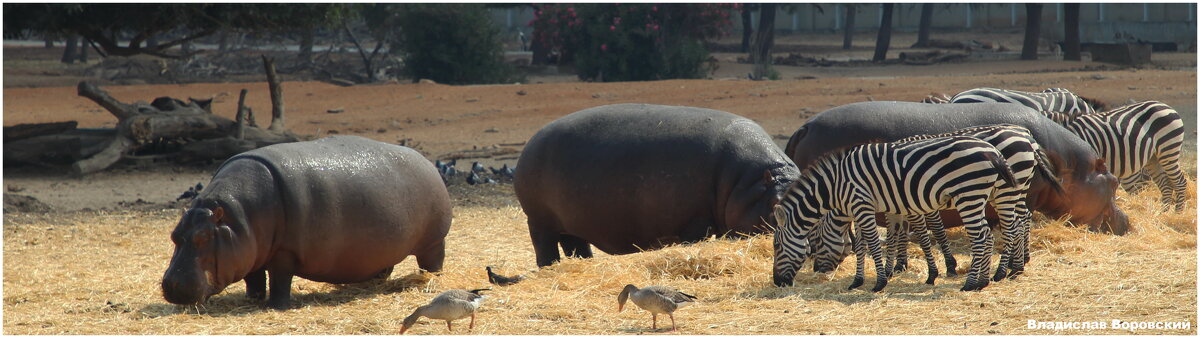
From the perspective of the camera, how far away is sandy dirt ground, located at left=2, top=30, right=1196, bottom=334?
5.60 m

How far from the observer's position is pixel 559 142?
7016 millimetres

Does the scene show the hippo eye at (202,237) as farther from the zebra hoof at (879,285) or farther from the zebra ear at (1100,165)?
the zebra ear at (1100,165)

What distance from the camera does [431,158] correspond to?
15.0 m

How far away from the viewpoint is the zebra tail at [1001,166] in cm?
567

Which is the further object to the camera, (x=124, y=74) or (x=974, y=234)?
(x=124, y=74)

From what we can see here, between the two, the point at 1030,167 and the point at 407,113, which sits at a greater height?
the point at 1030,167

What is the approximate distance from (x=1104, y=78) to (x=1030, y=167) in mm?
17212

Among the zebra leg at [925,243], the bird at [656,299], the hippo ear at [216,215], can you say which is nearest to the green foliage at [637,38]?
the zebra leg at [925,243]

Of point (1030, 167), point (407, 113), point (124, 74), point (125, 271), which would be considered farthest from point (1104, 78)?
point (124, 74)

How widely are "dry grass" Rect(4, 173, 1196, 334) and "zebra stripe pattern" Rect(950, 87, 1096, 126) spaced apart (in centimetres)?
93

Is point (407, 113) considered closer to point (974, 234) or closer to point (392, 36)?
point (392, 36)

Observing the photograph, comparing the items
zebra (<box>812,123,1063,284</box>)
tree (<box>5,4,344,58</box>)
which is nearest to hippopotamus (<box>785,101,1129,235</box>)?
zebra (<box>812,123,1063,284</box>)

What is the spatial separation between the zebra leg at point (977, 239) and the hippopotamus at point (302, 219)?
275 cm

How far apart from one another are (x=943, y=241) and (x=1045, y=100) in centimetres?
323
